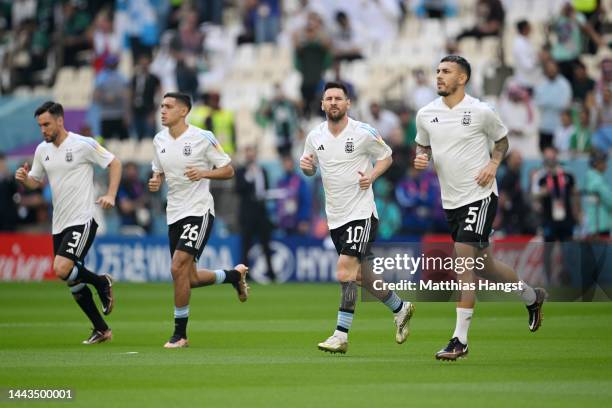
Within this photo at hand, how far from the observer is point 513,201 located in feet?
80.8

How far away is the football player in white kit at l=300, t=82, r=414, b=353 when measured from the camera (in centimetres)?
1319

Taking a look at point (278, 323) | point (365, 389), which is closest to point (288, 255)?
point (278, 323)

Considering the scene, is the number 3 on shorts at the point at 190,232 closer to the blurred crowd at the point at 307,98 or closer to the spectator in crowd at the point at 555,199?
the spectator in crowd at the point at 555,199

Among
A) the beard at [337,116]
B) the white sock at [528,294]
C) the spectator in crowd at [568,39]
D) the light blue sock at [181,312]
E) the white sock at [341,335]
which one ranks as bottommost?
the white sock at [341,335]

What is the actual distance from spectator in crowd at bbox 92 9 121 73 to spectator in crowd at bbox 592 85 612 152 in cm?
1259

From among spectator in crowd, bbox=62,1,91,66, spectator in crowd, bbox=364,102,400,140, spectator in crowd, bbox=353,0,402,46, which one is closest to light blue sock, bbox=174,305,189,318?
spectator in crowd, bbox=364,102,400,140

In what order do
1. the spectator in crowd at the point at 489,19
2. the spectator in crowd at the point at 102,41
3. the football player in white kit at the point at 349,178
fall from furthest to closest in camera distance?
the spectator in crowd at the point at 102,41 → the spectator in crowd at the point at 489,19 → the football player in white kit at the point at 349,178

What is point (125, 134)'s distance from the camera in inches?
1216

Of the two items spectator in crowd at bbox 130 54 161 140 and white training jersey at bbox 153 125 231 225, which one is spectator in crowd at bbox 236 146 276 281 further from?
white training jersey at bbox 153 125 231 225

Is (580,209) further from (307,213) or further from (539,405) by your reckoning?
(539,405)

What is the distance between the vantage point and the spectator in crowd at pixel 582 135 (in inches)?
998

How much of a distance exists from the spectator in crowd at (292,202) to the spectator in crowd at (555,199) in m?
4.97

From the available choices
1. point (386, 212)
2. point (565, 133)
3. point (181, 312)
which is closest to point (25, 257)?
point (386, 212)

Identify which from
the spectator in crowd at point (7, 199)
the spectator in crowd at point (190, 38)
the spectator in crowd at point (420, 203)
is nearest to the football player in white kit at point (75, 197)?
the spectator in crowd at point (420, 203)
